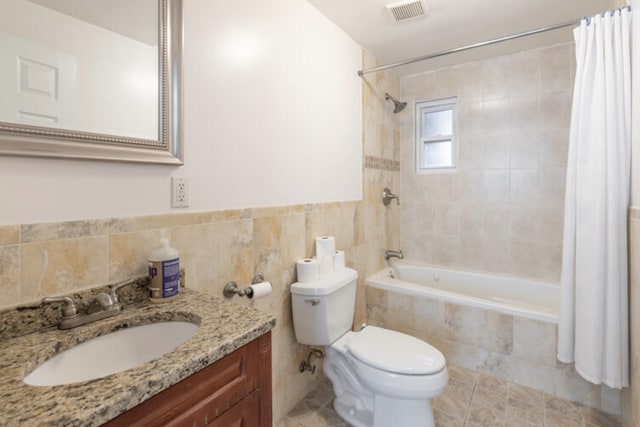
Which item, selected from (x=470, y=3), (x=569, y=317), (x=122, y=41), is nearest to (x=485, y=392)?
(x=569, y=317)

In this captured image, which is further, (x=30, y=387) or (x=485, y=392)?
(x=485, y=392)

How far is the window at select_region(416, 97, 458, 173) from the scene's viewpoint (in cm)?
287

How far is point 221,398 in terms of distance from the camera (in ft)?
2.53

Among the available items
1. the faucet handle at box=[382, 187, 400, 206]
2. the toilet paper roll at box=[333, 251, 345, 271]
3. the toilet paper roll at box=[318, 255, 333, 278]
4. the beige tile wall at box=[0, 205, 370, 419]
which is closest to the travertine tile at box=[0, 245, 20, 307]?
the beige tile wall at box=[0, 205, 370, 419]

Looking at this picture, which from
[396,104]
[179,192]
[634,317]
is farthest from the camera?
[396,104]

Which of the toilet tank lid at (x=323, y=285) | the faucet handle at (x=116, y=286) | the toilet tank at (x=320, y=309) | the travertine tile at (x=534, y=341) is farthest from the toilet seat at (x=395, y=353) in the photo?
the faucet handle at (x=116, y=286)

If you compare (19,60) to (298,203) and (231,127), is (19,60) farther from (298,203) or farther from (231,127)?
(298,203)

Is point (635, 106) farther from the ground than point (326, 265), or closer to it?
farther from the ground

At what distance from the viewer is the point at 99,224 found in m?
0.97

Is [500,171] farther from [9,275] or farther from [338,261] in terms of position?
[9,275]

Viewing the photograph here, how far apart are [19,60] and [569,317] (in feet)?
7.99

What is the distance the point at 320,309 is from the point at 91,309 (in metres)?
1.01

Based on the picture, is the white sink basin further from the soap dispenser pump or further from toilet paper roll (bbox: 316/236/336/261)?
toilet paper roll (bbox: 316/236/336/261)

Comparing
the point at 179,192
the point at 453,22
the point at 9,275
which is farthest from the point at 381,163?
the point at 9,275
